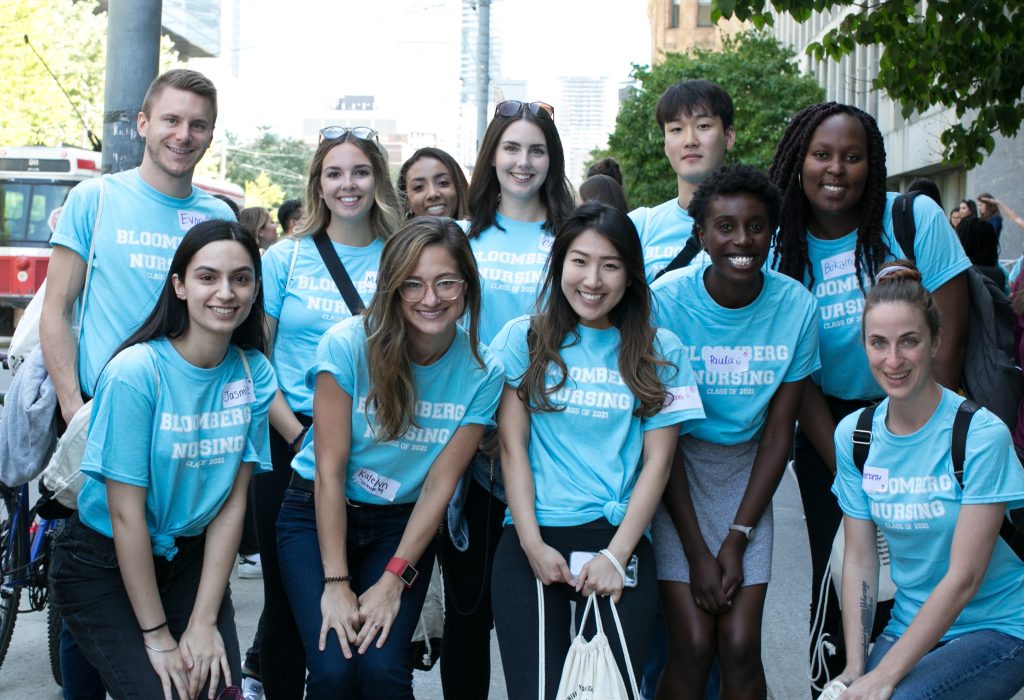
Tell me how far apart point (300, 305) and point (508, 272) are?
823 mm

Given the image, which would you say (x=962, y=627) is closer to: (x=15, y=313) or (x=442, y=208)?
(x=442, y=208)

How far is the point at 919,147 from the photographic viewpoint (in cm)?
3144

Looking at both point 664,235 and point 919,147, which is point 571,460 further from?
point 919,147

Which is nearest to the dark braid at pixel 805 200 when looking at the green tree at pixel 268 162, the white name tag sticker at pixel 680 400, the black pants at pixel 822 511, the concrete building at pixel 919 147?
the black pants at pixel 822 511

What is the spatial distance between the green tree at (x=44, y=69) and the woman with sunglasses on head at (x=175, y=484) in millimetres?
28002

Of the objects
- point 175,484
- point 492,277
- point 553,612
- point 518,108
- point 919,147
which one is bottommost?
point 553,612

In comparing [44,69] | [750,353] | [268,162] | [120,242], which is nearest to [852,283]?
[750,353]

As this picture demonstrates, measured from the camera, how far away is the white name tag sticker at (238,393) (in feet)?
12.9

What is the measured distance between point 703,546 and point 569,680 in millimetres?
728

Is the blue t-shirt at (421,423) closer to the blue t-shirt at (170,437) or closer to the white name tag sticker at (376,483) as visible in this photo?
the white name tag sticker at (376,483)

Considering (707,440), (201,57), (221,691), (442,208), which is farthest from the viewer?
(201,57)

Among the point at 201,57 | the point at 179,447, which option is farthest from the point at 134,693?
the point at 201,57

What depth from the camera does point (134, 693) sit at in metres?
3.63

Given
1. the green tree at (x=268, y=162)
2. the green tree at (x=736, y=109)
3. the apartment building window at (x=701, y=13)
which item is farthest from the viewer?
the green tree at (x=268, y=162)
